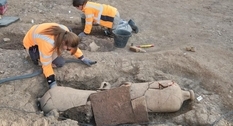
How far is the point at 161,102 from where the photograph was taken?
427cm

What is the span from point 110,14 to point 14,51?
1.85m

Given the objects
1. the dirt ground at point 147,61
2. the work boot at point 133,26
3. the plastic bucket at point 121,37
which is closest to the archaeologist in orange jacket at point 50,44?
the dirt ground at point 147,61

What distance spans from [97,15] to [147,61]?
1.42m

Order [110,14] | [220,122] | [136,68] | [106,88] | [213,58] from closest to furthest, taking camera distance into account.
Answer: [220,122]
[106,88]
[136,68]
[213,58]
[110,14]

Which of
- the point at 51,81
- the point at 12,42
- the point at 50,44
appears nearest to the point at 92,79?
the point at 51,81

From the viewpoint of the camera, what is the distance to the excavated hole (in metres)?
5.55

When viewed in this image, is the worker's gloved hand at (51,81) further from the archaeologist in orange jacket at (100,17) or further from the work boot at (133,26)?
the work boot at (133,26)

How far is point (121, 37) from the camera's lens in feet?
18.2

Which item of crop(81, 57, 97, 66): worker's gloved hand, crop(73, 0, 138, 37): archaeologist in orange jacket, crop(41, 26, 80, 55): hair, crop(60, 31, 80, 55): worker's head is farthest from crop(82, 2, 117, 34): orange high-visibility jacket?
crop(60, 31, 80, 55): worker's head

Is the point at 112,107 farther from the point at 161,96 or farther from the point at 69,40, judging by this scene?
the point at 69,40

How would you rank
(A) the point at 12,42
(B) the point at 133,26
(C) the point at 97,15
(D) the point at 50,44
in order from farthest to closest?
(B) the point at 133,26
(C) the point at 97,15
(A) the point at 12,42
(D) the point at 50,44

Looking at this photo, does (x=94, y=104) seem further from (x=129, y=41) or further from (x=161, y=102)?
(x=129, y=41)

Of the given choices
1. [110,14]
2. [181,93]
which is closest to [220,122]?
[181,93]

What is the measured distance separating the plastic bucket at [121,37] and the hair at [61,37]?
1.57 meters
